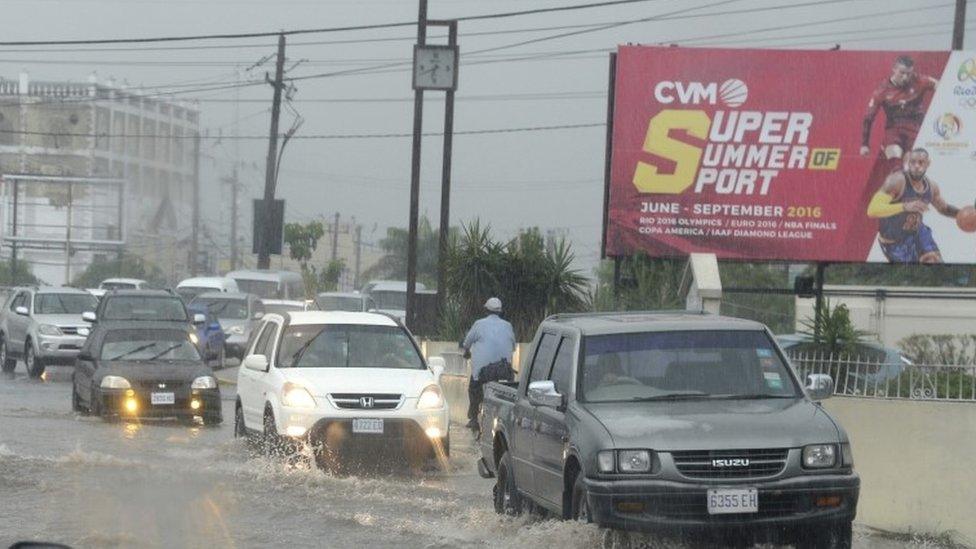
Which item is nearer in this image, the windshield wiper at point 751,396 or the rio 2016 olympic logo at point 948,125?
the windshield wiper at point 751,396

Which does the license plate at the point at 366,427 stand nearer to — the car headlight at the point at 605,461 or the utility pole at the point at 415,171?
the car headlight at the point at 605,461

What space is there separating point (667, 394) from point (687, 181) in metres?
14.3

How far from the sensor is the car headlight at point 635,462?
32.0 ft

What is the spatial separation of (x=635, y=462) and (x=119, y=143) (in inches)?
1140

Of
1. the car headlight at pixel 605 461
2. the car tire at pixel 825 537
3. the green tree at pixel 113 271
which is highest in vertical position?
the car headlight at pixel 605 461

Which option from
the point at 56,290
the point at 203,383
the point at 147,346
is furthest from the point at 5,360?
the point at 203,383

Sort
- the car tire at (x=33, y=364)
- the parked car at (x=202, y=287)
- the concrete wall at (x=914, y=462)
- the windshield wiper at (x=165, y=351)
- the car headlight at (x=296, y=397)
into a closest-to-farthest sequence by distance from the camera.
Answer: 1. the concrete wall at (x=914, y=462)
2. the car headlight at (x=296, y=397)
3. the windshield wiper at (x=165, y=351)
4. the car tire at (x=33, y=364)
5. the parked car at (x=202, y=287)

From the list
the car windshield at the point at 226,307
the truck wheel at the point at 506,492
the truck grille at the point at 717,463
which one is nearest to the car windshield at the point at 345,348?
the truck wheel at the point at 506,492

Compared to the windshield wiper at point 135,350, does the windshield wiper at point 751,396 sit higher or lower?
higher

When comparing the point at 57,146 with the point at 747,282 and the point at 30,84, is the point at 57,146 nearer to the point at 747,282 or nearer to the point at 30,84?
the point at 30,84

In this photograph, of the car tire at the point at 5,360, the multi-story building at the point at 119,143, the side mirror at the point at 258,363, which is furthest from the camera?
the car tire at the point at 5,360

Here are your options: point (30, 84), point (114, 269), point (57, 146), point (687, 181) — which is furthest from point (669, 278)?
point (114, 269)

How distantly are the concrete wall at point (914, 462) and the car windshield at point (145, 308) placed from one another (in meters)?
18.9

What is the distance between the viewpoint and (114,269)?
86250mm
